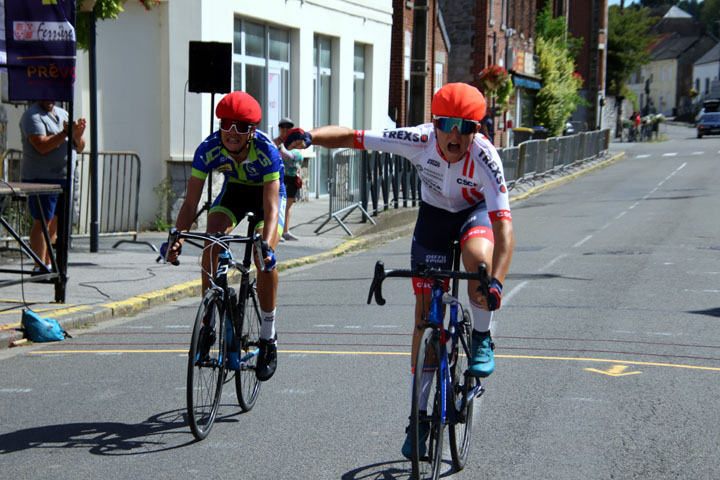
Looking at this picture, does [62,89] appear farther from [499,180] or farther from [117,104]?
[117,104]

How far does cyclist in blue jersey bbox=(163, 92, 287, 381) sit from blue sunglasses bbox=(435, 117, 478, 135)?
4.48 feet

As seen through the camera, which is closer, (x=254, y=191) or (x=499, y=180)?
(x=499, y=180)

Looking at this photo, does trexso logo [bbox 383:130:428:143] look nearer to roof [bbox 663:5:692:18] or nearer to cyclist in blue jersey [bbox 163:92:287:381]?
cyclist in blue jersey [bbox 163:92:287:381]

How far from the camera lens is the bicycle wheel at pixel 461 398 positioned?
4.92 metres

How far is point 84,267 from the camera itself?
12125 millimetres

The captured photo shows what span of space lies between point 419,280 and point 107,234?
10007 millimetres

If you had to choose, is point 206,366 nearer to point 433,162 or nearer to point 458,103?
point 433,162

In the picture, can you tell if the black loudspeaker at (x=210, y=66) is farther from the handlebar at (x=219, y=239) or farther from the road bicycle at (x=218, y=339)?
the handlebar at (x=219, y=239)

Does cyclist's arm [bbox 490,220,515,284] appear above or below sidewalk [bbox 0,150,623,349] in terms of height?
above

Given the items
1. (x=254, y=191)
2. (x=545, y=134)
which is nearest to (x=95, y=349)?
(x=254, y=191)

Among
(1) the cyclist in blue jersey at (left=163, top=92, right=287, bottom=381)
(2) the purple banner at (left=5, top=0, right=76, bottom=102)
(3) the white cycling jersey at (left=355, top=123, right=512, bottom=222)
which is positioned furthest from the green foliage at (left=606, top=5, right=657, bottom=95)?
(3) the white cycling jersey at (left=355, top=123, right=512, bottom=222)

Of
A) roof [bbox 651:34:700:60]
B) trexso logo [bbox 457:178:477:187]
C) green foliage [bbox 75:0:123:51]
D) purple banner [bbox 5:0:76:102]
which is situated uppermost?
roof [bbox 651:34:700:60]

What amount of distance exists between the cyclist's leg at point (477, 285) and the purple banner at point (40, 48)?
5.68m

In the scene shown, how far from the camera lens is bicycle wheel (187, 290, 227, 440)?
17.3 ft
